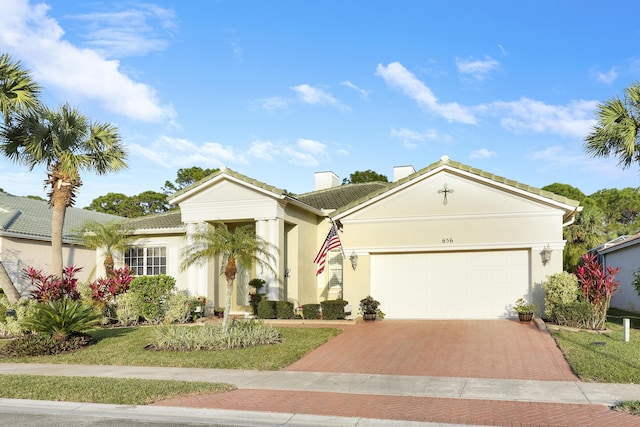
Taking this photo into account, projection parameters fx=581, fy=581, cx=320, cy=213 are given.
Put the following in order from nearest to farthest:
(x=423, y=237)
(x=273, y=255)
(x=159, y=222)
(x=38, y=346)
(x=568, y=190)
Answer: (x=38, y=346)
(x=423, y=237)
(x=273, y=255)
(x=159, y=222)
(x=568, y=190)

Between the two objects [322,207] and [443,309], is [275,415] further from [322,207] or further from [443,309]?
[322,207]

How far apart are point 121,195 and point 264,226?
121ft

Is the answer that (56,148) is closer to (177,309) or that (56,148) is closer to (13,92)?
(13,92)

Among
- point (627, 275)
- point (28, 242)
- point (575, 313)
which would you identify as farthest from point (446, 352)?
point (28, 242)

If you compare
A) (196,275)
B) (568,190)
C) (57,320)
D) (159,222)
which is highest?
(568,190)

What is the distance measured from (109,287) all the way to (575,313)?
50.3 feet

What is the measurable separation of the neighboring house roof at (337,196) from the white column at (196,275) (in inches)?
185

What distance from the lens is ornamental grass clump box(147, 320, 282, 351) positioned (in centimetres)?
1432

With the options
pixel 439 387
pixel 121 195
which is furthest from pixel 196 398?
pixel 121 195

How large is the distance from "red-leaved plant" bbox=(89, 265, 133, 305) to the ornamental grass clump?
19.3 ft

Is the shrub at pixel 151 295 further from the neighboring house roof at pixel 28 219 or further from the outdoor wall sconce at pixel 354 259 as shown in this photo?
the outdoor wall sconce at pixel 354 259

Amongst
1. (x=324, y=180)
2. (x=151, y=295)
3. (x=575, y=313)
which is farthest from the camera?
(x=324, y=180)

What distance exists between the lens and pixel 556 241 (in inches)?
732

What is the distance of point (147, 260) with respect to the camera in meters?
25.1
